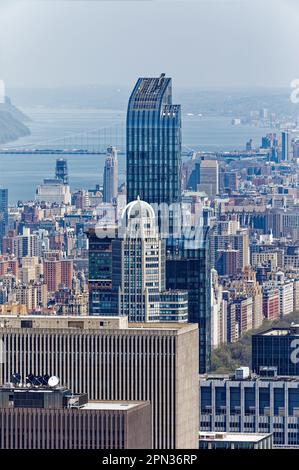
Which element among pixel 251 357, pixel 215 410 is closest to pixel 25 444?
pixel 215 410

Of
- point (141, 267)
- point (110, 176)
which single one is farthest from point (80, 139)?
point (141, 267)

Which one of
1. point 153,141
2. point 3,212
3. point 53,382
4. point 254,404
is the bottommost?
point 254,404

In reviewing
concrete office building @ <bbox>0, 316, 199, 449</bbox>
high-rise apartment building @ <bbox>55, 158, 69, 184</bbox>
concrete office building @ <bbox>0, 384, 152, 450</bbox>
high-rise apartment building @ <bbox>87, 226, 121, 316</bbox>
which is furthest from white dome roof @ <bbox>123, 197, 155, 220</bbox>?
concrete office building @ <bbox>0, 384, 152, 450</bbox>

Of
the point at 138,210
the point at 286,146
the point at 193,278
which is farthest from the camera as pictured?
the point at 286,146

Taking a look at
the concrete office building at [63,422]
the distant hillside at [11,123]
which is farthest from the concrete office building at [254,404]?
the distant hillside at [11,123]

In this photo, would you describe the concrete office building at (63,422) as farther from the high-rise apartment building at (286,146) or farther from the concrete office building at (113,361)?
the high-rise apartment building at (286,146)

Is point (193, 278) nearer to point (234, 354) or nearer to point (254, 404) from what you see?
point (234, 354)

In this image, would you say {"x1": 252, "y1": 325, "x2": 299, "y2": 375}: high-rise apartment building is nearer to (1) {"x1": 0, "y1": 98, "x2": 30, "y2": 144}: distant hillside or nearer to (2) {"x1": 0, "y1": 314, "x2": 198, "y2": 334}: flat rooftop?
(2) {"x1": 0, "y1": 314, "x2": 198, "y2": 334}: flat rooftop

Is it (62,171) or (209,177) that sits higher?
(62,171)
